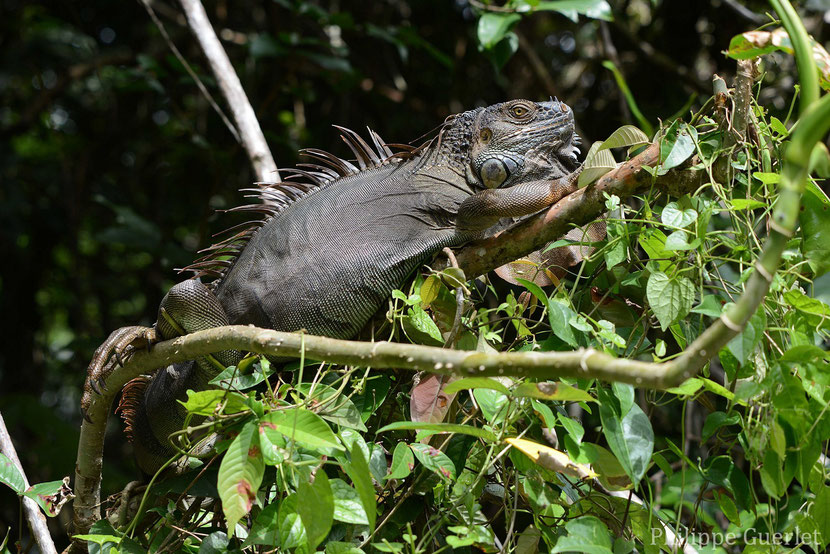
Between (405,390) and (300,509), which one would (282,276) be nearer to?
(405,390)

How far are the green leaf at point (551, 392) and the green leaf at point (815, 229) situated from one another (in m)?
0.58

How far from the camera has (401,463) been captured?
1.61 meters

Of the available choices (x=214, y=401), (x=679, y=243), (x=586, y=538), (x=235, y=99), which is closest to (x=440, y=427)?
(x=586, y=538)

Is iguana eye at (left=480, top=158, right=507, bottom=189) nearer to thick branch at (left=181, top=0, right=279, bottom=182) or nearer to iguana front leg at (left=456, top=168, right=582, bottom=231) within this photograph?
iguana front leg at (left=456, top=168, right=582, bottom=231)

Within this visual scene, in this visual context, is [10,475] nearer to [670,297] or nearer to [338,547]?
[338,547]

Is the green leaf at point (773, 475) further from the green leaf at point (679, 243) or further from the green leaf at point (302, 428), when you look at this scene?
the green leaf at point (302, 428)

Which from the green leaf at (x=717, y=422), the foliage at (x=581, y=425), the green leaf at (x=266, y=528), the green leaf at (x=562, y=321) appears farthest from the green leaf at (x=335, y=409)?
the green leaf at (x=717, y=422)

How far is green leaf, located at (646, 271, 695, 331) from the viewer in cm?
157

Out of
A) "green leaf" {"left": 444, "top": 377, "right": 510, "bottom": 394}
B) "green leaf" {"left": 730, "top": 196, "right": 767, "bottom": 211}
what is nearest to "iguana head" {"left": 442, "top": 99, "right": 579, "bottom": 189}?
"green leaf" {"left": 730, "top": 196, "right": 767, "bottom": 211}

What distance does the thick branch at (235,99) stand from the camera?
328cm

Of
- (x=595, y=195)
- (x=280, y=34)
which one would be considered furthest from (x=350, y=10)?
(x=595, y=195)

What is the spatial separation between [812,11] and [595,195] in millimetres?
3442

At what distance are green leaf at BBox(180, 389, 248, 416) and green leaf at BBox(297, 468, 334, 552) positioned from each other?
0.25 m

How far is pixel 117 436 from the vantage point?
19.6ft
